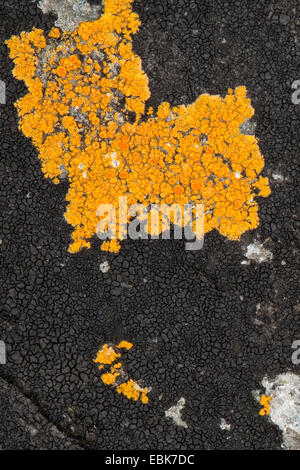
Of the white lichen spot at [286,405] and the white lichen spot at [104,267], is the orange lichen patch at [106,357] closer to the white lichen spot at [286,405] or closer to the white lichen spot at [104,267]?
the white lichen spot at [104,267]

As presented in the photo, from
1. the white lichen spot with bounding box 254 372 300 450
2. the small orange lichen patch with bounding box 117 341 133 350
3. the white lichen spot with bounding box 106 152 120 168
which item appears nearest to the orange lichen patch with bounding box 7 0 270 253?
the white lichen spot with bounding box 106 152 120 168

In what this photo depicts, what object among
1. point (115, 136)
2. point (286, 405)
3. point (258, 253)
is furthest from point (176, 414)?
point (115, 136)

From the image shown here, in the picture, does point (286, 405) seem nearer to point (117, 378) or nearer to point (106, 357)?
point (117, 378)

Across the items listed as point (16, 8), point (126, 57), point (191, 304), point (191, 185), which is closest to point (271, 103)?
point (191, 185)

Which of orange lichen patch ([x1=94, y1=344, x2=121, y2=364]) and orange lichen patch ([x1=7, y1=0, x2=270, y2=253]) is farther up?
orange lichen patch ([x1=7, y1=0, x2=270, y2=253])

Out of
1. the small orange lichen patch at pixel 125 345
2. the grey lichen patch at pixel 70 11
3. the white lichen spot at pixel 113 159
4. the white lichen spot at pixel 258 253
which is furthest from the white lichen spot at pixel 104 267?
the grey lichen patch at pixel 70 11

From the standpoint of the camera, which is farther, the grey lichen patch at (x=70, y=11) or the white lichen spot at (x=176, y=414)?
the grey lichen patch at (x=70, y=11)

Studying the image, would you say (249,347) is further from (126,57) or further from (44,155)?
(126,57)

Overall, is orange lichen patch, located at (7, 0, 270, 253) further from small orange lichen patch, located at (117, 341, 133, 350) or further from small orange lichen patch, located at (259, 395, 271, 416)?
small orange lichen patch, located at (259, 395, 271, 416)
